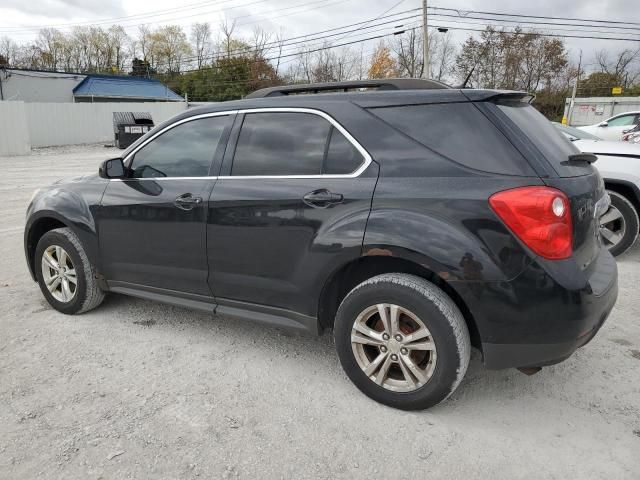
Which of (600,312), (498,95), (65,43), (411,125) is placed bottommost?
(600,312)

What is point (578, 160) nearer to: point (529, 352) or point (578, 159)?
point (578, 159)

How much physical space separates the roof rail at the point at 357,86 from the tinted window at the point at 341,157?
425mm

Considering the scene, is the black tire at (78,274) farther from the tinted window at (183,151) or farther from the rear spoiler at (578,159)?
the rear spoiler at (578,159)

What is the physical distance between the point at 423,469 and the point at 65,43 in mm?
76061

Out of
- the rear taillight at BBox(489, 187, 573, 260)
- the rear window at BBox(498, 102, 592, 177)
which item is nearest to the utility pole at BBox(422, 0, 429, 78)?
the rear window at BBox(498, 102, 592, 177)

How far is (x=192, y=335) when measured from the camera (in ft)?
12.3

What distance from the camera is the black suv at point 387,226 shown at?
2.40 meters

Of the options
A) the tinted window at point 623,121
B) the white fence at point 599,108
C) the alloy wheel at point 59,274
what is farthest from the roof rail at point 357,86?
the white fence at point 599,108

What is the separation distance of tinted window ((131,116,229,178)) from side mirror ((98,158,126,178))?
0.27ft

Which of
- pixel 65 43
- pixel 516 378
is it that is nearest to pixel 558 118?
pixel 516 378

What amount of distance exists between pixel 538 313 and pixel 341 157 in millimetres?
1316

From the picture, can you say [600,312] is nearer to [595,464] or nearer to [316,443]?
[595,464]

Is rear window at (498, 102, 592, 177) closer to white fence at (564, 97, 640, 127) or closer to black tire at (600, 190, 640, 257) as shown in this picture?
black tire at (600, 190, 640, 257)

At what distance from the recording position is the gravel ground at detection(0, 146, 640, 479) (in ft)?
7.70
